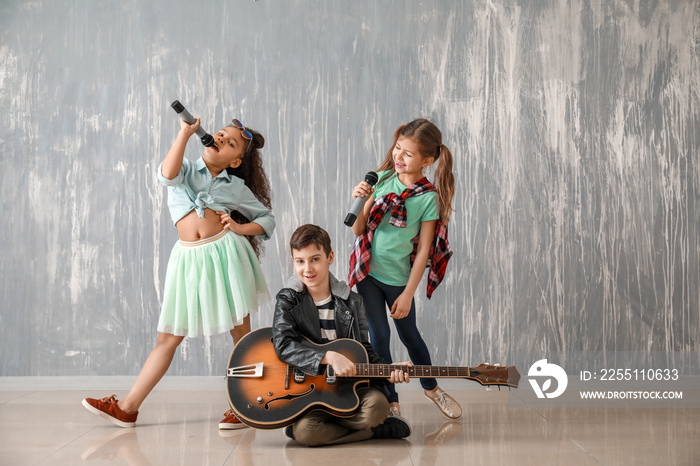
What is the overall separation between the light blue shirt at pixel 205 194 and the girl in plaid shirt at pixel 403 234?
400 millimetres

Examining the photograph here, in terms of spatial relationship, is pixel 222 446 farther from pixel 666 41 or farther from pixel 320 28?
pixel 666 41

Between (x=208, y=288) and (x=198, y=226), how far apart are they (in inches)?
8.9

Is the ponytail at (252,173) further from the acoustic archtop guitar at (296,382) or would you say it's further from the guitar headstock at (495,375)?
the guitar headstock at (495,375)

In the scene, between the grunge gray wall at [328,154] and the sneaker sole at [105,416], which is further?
the grunge gray wall at [328,154]

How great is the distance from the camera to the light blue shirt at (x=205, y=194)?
2262 mm

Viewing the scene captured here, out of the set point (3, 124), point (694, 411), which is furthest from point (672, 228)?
point (3, 124)

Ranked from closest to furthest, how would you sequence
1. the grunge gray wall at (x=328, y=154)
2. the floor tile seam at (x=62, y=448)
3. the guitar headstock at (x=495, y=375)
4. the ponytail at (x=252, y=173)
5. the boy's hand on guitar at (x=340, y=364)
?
the floor tile seam at (x=62, y=448) < the boy's hand on guitar at (x=340, y=364) < the guitar headstock at (x=495, y=375) < the ponytail at (x=252, y=173) < the grunge gray wall at (x=328, y=154)

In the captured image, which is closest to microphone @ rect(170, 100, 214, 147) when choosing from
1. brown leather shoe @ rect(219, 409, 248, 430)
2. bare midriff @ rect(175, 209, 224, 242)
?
bare midriff @ rect(175, 209, 224, 242)

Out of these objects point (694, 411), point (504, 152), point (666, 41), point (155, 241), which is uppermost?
point (666, 41)

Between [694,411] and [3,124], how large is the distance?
10.5ft

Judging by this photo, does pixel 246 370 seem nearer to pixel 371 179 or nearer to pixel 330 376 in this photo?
pixel 330 376

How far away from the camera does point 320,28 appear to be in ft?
9.75

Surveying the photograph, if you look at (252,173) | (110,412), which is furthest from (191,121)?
(110,412)

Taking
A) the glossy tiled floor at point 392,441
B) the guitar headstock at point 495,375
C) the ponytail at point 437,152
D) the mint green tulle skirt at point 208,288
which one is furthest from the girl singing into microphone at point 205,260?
the guitar headstock at point 495,375
